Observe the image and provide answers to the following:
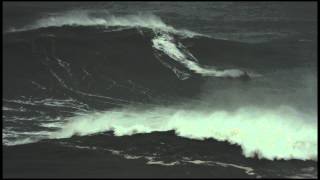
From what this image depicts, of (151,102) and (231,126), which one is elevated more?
(151,102)

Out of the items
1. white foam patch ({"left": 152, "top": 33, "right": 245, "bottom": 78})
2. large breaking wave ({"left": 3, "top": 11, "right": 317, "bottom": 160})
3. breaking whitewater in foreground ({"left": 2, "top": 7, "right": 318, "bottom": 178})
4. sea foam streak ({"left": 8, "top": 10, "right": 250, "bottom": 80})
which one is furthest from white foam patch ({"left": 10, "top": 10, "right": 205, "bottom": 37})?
large breaking wave ({"left": 3, "top": 11, "right": 317, "bottom": 160})

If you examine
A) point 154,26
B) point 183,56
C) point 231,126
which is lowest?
point 231,126

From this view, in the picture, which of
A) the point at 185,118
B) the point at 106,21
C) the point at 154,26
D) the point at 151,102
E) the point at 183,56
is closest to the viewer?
the point at 185,118

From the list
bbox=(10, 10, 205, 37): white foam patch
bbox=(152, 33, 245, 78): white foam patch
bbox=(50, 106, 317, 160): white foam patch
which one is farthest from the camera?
bbox=(10, 10, 205, 37): white foam patch

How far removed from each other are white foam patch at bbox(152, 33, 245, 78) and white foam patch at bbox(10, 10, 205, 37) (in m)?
2.06

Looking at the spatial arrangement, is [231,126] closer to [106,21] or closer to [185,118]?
[185,118]

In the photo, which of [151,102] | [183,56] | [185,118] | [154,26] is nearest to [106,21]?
[154,26]

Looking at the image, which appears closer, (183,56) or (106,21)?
(183,56)

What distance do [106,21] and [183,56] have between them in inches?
282

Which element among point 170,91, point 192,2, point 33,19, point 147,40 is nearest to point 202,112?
point 170,91

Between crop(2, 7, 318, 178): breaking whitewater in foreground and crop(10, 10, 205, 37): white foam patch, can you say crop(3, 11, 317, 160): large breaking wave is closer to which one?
crop(2, 7, 318, 178): breaking whitewater in foreground

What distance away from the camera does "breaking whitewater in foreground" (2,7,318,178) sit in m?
15.4

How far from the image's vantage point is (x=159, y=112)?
794 inches

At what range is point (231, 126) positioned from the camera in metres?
17.9
